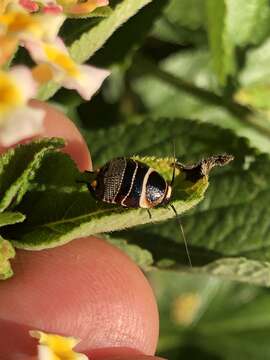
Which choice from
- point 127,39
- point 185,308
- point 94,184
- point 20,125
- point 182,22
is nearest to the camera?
point 20,125

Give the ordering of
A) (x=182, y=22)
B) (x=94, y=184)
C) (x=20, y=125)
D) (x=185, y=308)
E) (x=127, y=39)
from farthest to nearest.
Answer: (x=185, y=308) < (x=182, y=22) < (x=127, y=39) < (x=94, y=184) < (x=20, y=125)

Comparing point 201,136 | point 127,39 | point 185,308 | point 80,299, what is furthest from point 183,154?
point 185,308

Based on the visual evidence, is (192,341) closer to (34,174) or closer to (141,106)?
(141,106)

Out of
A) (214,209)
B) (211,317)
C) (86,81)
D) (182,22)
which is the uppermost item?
(86,81)

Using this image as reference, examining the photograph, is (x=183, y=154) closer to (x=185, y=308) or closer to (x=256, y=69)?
(x=256, y=69)

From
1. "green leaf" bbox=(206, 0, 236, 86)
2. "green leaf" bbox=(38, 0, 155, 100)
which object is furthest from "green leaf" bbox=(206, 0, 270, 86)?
"green leaf" bbox=(38, 0, 155, 100)

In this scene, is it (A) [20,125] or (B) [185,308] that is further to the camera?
(B) [185,308]

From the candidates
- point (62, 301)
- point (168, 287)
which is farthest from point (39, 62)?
point (168, 287)

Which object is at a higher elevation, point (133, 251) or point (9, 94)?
point (9, 94)
